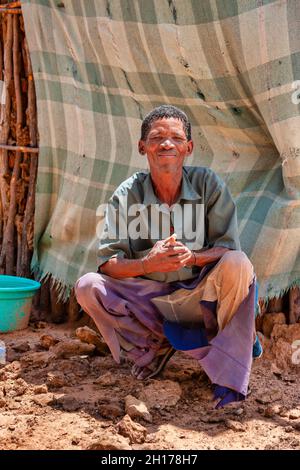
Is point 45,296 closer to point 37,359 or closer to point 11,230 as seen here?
→ point 11,230

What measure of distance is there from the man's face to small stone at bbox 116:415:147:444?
94cm

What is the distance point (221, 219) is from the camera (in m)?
2.77

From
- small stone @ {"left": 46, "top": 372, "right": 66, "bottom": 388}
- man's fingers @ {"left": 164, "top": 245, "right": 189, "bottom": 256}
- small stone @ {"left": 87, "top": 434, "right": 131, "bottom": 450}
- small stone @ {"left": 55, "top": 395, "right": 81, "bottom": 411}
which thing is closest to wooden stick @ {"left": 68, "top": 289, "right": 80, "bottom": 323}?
small stone @ {"left": 46, "top": 372, "right": 66, "bottom": 388}

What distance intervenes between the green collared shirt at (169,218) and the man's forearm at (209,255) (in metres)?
0.06

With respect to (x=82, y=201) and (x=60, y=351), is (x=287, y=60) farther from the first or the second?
(x=60, y=351)

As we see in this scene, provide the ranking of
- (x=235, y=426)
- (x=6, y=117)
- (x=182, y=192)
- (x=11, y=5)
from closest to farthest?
(x=235, y=426)
(x=182, y=192)
(x=11, y=5)
(x=6, y=117)

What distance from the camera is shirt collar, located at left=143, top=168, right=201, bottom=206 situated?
2.80 m

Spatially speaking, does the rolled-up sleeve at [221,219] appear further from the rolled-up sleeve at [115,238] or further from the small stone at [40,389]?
the small stone at [40,389]

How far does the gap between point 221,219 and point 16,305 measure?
56.0 inches

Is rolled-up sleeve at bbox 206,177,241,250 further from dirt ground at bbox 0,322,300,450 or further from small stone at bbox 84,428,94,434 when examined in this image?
small stone at bbox 84,428,94,434

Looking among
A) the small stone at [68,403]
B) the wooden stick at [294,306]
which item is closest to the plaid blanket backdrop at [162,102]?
the wooden stick at [294,306]

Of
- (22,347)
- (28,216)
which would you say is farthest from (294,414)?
(28,216)

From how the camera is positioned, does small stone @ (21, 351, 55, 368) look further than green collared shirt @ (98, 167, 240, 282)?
Yes
